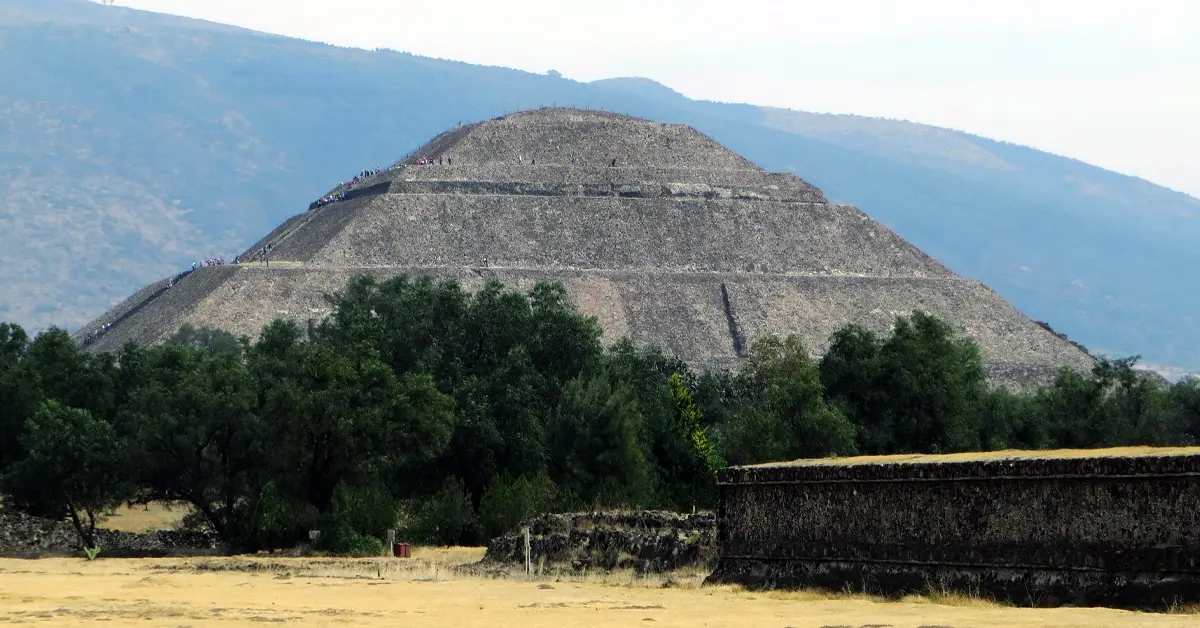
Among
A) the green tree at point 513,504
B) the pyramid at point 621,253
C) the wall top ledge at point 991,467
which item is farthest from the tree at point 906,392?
the pyramid at point 621,253

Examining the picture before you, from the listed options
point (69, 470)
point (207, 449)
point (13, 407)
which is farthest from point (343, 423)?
point (13, 407)

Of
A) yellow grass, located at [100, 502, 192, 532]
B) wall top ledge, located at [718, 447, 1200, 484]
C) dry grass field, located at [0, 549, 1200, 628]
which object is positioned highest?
wall top ledge, located at [718, 447, 1200, 484]

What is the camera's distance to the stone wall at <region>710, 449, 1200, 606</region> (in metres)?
25.3

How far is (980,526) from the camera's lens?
2736 centimetres

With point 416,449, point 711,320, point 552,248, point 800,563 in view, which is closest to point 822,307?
point 711,320

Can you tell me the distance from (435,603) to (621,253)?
291 ft

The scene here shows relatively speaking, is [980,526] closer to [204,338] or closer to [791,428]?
[791,428]

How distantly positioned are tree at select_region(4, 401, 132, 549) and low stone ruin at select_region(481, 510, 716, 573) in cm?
1428

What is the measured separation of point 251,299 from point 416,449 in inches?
2283

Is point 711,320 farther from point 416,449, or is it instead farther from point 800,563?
point 800,563

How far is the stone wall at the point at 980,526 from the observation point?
25.3 metres

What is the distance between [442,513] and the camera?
49.4 m

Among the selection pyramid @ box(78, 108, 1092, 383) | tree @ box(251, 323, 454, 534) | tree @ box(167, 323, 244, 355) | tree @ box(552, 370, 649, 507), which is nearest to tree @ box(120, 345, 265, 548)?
tree @ box(251, 323, 454, 534)

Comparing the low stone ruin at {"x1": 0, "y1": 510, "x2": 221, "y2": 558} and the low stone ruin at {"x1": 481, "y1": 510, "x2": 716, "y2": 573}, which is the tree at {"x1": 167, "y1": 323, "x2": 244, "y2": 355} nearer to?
the low stone ruin at {"x1": 0, "y1": 510, "x2": 221, "y2": 558}
